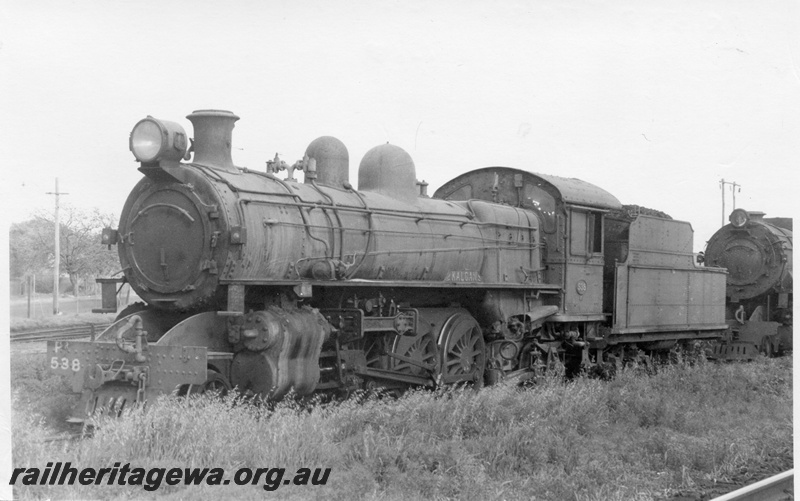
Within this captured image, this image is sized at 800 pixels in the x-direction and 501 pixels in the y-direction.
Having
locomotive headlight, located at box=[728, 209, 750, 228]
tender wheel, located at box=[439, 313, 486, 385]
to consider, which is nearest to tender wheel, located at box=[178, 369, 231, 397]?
tender wheel, located at box=[439, 313, 486, 385]

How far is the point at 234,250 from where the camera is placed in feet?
30.6

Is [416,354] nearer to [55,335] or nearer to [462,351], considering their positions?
[462,351]

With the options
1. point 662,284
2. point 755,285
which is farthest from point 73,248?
point 755,285

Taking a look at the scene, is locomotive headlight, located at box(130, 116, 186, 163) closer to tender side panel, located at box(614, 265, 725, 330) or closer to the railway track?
the railway track

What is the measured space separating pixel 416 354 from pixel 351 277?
5.78ft

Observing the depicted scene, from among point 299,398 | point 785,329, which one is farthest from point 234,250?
point 785,329

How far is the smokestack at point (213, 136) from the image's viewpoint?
397 inches

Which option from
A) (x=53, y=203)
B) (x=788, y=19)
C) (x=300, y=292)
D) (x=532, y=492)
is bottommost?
(x=532, y=492)

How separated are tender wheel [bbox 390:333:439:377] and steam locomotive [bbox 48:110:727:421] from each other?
1.1 inches

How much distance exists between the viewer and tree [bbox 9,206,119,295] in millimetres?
15648

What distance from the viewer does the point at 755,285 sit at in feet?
67.2

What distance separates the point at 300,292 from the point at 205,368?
152 centimetres

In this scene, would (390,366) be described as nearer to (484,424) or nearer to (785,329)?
(484,424)

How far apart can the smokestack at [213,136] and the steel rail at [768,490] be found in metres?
6.46
